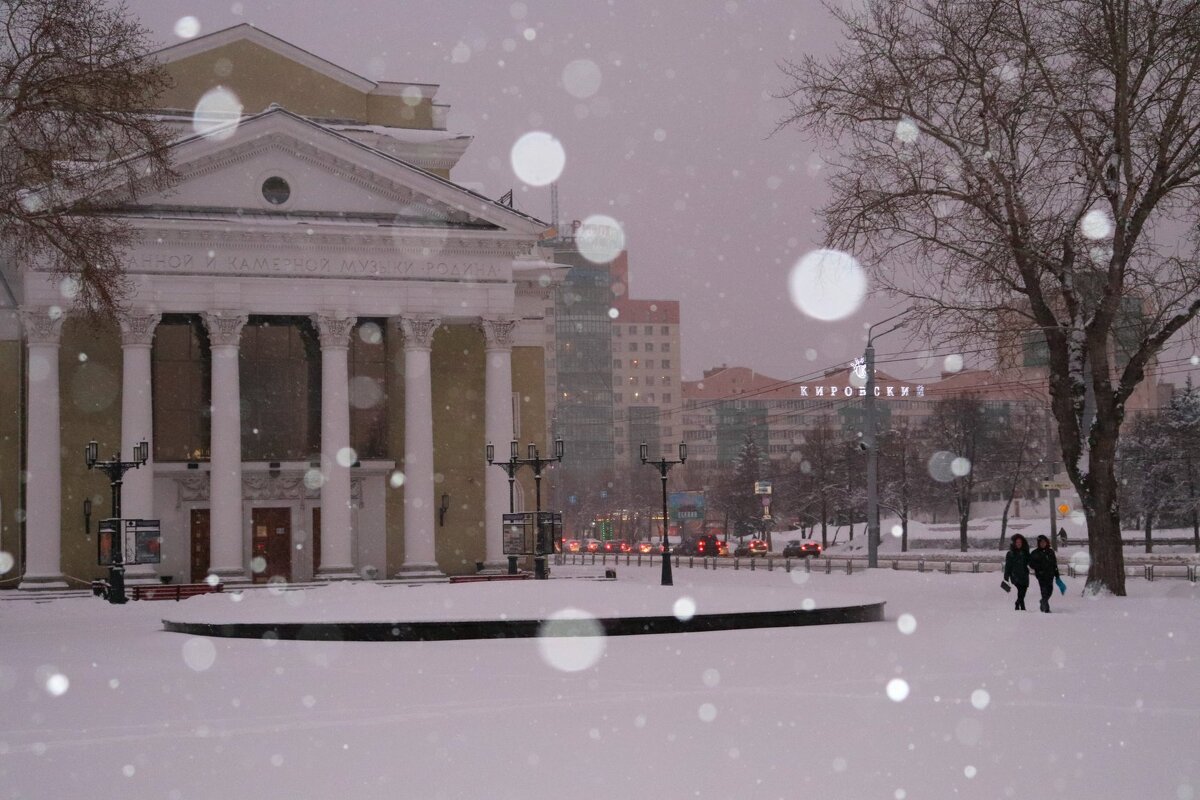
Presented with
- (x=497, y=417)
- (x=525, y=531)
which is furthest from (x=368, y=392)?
(x=525, y=531)

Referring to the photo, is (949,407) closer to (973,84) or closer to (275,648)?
(973,84)

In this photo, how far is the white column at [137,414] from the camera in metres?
41.8

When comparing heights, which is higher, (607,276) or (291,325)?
(607,276)

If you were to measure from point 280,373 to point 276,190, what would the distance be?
6.19 m

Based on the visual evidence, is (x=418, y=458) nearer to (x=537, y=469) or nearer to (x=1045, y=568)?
(x=537, y=469)

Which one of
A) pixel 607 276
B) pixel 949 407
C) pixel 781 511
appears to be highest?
pixel 607 276

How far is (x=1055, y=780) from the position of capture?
31.7 ft

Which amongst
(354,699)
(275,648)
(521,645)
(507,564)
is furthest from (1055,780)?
(507,564)

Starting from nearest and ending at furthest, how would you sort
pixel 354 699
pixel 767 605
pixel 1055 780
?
pixel 1055 780 → pixel 354 699 → pixel 767 605

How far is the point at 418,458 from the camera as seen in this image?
147 feet

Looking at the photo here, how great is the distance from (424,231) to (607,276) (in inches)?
A: 5797

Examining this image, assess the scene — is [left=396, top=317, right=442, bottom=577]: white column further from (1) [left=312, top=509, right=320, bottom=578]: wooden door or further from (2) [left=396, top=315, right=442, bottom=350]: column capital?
(1) [left=312, top=509, right=320, bottom=578]: wooden door

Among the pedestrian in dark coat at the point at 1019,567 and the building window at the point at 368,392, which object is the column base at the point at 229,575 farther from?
the pedestrian in dark coat at the point at 1019,567

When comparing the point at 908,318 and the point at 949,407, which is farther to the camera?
the point at 949,407
